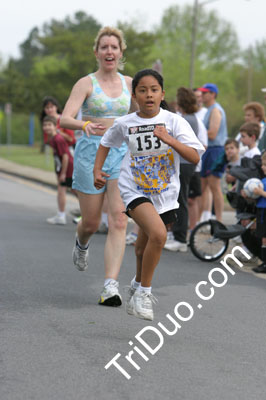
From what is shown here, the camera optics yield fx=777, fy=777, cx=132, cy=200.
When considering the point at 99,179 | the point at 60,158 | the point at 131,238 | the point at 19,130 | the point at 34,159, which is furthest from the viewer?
the point at 19,130

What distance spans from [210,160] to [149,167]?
543 cm

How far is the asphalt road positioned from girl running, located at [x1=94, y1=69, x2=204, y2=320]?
406 mm

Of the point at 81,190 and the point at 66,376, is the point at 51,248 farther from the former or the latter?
the point at 66,376

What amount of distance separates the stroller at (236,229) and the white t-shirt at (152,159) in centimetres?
286

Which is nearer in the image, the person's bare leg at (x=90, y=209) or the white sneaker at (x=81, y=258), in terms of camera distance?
the person's bare leg at (x=90, y=209)

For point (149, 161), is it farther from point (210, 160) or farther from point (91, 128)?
point (210, 160)

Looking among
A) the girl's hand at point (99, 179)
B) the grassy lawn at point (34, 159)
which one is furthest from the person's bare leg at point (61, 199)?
the grassy lawn at point (34, 159)

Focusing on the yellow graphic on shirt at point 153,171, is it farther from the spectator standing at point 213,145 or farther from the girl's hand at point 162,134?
the spectator standing at point 213,145

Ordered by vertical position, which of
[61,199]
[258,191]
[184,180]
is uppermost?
[258,191]

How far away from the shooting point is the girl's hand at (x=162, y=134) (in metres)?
4.93

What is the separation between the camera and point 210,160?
1058cm

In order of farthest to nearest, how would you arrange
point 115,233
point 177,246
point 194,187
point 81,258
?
point 194,187, point 177,246, point 81,258, point 115,233

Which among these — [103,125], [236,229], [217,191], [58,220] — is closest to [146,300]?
[103,125]

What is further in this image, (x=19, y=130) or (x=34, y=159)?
(x=19, y=130)
